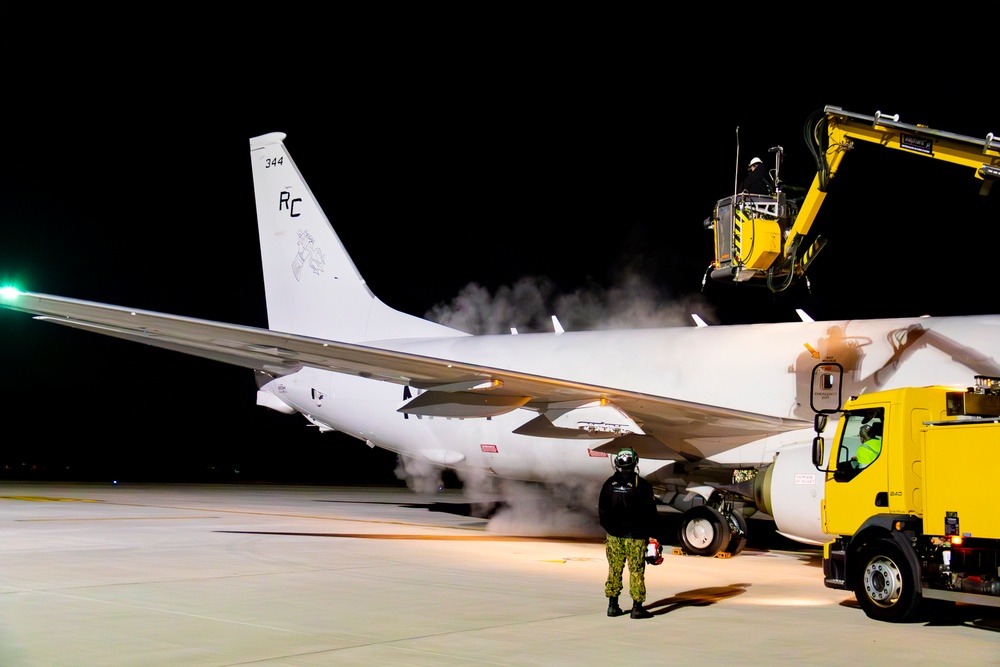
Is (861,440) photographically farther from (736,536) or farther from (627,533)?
(736,536)

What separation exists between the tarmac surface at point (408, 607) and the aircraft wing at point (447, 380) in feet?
5.96

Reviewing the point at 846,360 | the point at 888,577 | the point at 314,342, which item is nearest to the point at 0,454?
the point at 314,342

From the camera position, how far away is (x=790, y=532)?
1139 centimetres

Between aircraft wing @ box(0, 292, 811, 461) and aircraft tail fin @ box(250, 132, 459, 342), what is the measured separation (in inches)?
222

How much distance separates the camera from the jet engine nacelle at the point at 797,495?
Answer: 11070 mm

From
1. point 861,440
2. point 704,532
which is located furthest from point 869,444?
point 704,532

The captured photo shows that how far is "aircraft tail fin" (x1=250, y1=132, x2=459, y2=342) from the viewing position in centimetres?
2136

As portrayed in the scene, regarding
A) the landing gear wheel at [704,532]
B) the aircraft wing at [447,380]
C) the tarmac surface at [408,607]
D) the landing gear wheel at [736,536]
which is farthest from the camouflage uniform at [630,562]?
the landing gear wheel at [736,536]

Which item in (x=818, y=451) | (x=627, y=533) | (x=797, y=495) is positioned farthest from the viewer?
(x=797, y=495)

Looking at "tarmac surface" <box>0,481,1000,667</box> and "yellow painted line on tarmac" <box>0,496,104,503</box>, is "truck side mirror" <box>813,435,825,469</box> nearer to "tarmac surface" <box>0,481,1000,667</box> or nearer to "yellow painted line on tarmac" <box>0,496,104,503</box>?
"tarmac surface" <box>0,481,1000,667</box>

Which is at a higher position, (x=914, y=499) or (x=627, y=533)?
(x=914, y=499)

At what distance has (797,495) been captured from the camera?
11.2 m

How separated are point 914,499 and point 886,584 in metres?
0.76

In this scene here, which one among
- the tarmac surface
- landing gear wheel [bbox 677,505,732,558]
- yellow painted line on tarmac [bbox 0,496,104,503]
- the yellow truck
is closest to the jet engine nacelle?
the tarmac surface
